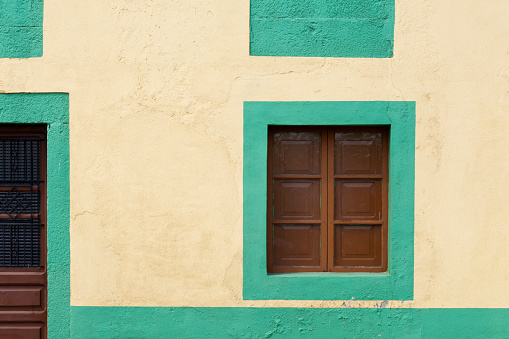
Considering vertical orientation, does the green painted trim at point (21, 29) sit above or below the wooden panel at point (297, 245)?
above

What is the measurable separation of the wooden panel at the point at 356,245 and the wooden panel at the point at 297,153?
64 cm

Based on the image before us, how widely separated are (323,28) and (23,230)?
11.1 ft

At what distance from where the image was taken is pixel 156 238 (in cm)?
363

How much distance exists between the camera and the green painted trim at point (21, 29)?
12.0ft

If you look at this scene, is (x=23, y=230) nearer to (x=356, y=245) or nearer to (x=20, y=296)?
(x=20, y=296)

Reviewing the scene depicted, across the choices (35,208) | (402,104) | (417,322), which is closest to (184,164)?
(35,208)

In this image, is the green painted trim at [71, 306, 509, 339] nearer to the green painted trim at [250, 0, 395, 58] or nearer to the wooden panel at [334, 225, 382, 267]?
the wooden panel at [334, 225, 382, 267]

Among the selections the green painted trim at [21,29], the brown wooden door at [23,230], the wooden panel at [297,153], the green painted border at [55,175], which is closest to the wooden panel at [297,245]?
the wooden panel at [297,153]

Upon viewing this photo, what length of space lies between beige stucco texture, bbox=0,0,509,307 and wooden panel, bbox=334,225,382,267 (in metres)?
0.39

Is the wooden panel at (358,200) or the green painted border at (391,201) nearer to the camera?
the green painted border at (391,201)

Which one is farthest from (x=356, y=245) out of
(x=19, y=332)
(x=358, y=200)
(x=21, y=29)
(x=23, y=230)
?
(x=21, y=29)

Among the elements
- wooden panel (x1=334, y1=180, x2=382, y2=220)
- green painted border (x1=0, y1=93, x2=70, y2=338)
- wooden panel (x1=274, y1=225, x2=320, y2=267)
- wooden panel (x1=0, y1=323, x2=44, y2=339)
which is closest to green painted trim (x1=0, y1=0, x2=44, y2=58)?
green painted border (x1=0, y1=93, x2=70, y2=338)

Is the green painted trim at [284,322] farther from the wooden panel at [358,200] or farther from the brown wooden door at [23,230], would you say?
the wooden panel at [358,200]

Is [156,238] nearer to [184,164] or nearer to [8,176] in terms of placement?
[184,164]
